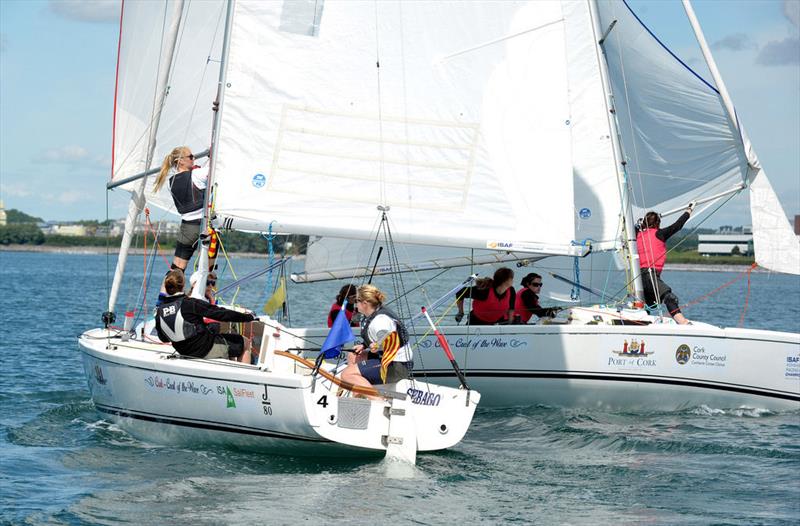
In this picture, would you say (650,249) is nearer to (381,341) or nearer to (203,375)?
(381,341)

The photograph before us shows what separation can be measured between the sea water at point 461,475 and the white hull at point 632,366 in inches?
7.9

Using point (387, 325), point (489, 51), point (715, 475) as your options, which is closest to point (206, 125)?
point (489, 51)

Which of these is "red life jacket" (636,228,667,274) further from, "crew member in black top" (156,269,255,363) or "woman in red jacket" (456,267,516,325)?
"crew member in black top" (156,269,255,363)

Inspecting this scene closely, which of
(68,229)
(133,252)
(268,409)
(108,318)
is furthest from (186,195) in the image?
(68,229)

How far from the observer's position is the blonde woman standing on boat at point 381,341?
9.61m

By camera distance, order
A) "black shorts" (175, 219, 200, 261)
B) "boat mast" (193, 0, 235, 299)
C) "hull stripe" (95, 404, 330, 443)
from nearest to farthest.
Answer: "hull stripe" (95, 404, 330, 443)
"boat mast" (193, 0, 235, 299)
"black shorts" (175, 219, 200, 261)

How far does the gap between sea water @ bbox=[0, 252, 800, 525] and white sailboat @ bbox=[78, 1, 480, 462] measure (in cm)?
26

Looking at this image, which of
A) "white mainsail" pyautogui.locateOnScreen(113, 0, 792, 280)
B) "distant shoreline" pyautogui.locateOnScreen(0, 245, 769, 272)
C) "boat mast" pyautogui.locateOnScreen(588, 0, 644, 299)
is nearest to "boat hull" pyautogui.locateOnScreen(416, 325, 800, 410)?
"boat mast" pyautogui.locateOnScreen(588, 0, 644, 299)

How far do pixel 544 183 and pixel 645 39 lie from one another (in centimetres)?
448

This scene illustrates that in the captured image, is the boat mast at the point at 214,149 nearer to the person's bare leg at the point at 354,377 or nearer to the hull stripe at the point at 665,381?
the person's bare leg at the point at 354,377

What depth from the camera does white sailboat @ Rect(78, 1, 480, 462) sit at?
29.9 feet

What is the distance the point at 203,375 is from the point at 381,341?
1.62 m

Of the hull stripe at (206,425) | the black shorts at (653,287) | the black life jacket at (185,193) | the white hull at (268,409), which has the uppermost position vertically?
the black life jacket at (185,193)

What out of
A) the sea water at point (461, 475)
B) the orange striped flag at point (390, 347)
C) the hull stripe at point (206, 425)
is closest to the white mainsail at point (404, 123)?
the orange striped flag at point (390, 347)
